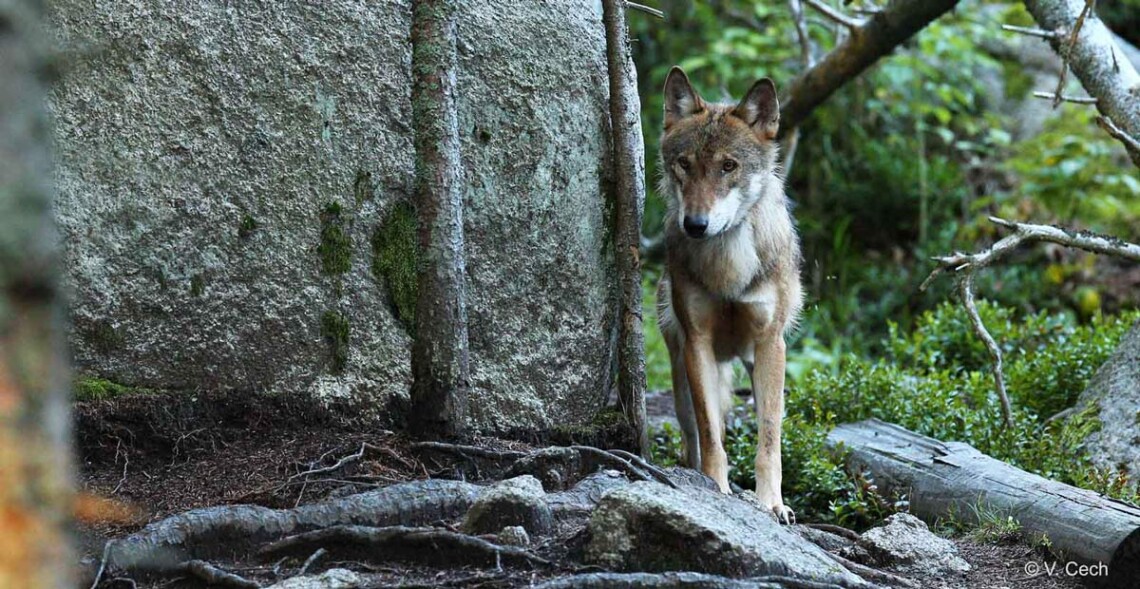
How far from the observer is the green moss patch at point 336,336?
5191 mm

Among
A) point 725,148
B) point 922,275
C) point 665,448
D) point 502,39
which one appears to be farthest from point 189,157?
point 922,275

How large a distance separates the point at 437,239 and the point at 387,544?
A: 58.6 inches

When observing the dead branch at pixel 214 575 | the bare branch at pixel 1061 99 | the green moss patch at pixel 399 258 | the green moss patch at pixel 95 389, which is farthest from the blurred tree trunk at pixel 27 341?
the bare branch at pixel 1061 99

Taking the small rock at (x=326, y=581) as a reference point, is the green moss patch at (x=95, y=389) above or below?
above

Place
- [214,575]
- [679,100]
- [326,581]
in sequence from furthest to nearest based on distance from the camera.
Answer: [679,100] → [214,575] → [326,581]

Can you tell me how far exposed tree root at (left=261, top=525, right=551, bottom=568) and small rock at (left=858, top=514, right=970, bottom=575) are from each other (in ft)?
6.93

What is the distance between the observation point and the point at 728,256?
6.20 metres

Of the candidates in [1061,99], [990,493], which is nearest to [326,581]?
[990,493]

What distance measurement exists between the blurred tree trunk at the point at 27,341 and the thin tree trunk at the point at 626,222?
14.1 ft


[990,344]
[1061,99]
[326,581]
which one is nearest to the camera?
[326,581]

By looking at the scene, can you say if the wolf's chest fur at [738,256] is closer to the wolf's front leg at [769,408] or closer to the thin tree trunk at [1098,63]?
the wolf's front leg at [769,408]

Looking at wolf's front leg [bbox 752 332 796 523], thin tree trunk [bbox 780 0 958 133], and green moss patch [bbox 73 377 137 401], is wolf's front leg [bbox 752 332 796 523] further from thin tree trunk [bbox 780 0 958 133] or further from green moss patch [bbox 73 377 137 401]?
thin tree trunk [bbox 780 0 958 133]

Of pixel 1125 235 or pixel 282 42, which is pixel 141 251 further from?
pixel 1125 235

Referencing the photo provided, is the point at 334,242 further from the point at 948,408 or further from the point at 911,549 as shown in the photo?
the point at 948,408
